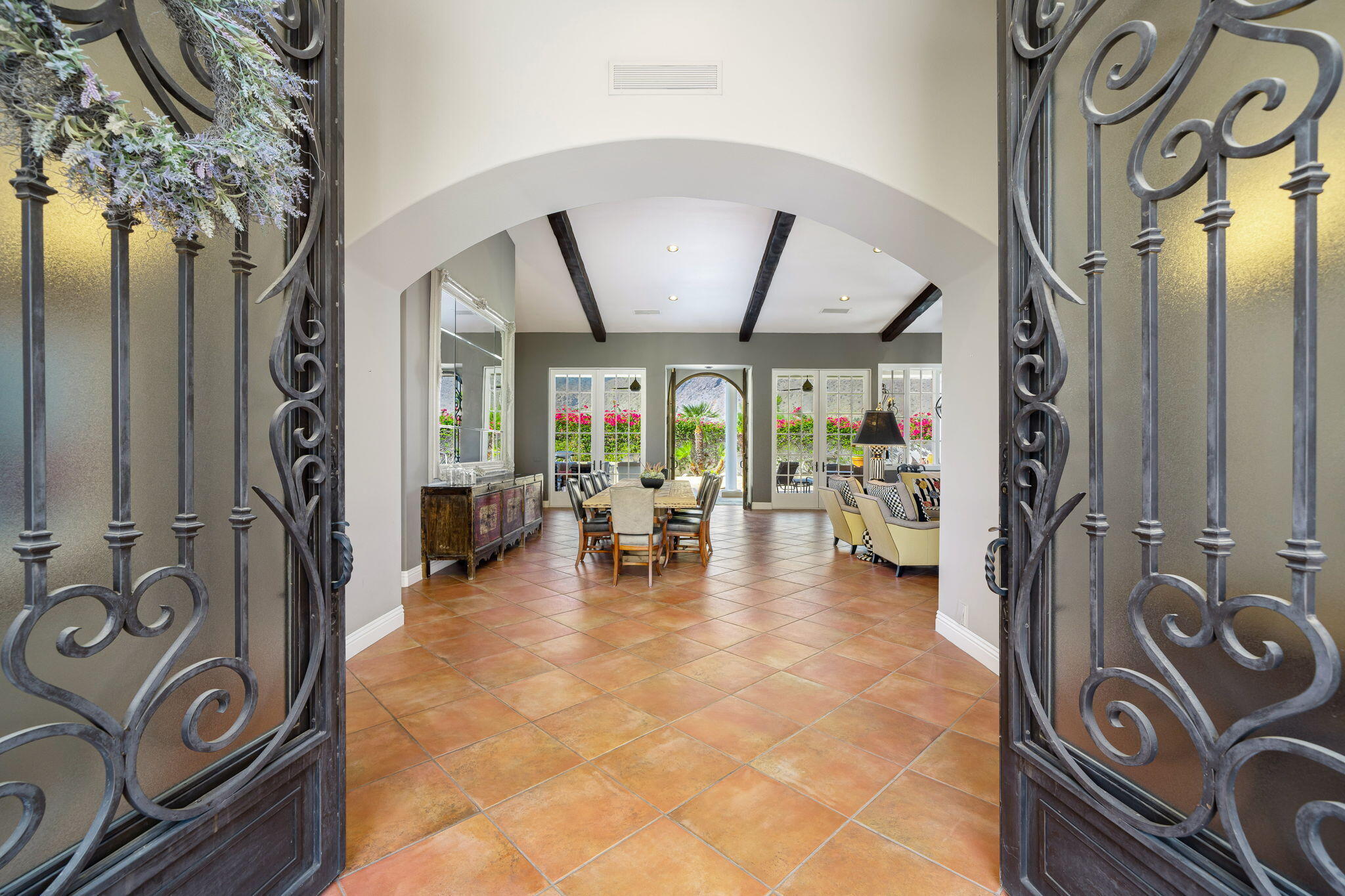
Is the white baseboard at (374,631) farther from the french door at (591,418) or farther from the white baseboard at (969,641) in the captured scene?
the french door at (591,418)

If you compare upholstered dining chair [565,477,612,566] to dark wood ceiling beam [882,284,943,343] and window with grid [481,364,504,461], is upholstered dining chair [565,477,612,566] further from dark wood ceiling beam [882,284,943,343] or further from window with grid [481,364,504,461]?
dark wood ceiling beam [882,284,943,343]

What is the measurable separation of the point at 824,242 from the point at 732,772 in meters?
6.68

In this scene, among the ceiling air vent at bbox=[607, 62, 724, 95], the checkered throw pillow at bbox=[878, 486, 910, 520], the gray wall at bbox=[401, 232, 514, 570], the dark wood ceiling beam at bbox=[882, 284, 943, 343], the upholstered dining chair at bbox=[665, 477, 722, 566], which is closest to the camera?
the ceiling air vent at bbox=[607, 62, 724, 95]

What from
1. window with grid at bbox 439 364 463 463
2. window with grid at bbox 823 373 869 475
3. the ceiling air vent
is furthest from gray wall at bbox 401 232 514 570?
window with grid at bbox 823 373 869 475

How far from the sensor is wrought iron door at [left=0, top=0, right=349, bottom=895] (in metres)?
0.97

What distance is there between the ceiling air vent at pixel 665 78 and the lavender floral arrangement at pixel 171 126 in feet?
5.55

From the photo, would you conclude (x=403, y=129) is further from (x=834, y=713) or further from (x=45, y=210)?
(x=834, y=713)

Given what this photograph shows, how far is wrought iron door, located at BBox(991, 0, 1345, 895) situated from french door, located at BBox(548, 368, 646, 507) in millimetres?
9359

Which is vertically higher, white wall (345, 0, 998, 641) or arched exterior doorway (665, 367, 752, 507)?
white wall (345, 0, 998, 641)

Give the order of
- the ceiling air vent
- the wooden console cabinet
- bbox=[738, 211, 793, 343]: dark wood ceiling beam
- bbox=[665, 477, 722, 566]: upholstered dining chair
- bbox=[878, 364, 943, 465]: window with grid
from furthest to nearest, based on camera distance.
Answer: bbox=[878, 364, 943, 465]: window with grid, bbox=[738, 211, 793, 343]: dark wood ceiling beam, bbox=[665, 477, 722, 566]: upholstered dining chair, the wooden console cabinet, the ceiling air vent

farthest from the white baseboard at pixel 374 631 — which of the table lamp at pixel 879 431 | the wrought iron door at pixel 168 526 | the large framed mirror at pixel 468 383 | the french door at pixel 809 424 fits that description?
the french door at pixel 809 424

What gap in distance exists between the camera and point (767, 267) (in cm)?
788

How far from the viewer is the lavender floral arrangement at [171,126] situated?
0.85 metres

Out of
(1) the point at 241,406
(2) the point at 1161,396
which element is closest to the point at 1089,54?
(2) the point at 1161,396
